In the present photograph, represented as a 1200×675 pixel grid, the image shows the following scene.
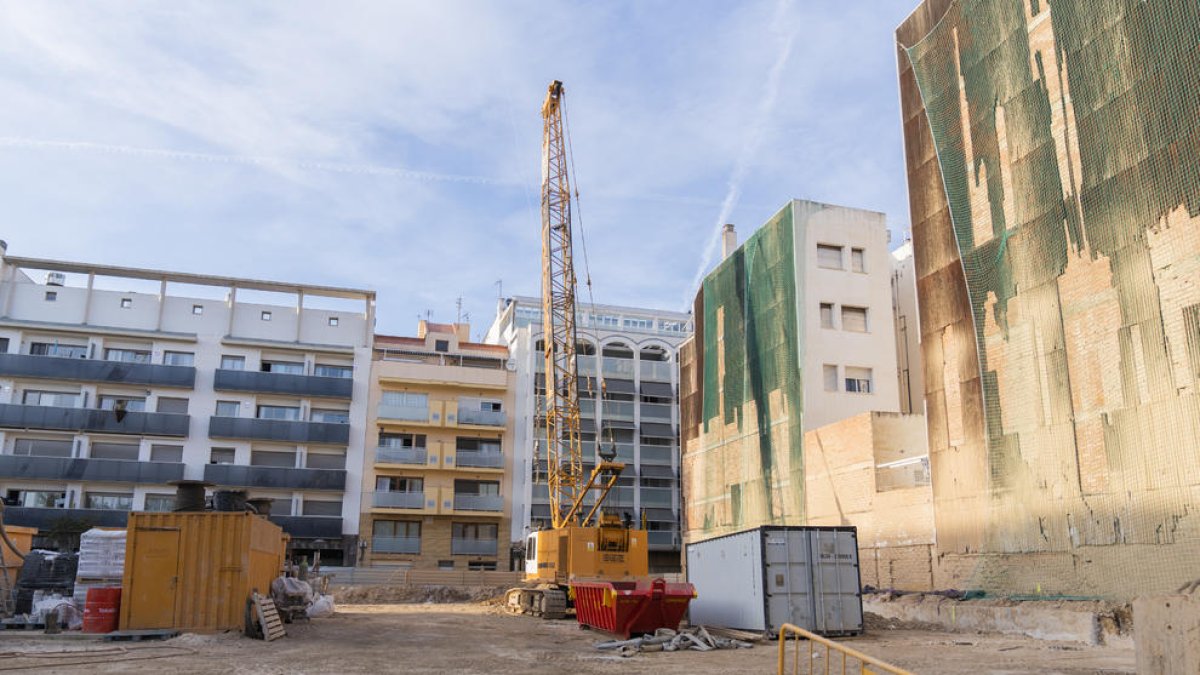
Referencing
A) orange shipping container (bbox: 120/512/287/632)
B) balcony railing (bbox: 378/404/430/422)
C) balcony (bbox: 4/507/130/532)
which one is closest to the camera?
orange shipping container (bbox: 120/512/287/632)

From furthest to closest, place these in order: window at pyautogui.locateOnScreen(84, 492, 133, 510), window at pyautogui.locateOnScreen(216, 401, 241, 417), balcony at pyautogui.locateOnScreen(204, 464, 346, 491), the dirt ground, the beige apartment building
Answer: the beige apartment building → window at pyautogui.locateOnScreen(216, 401, 241, 417) → balcony at pyautogui.locateOnScreen(204, 464, 346, 491) → window at pyautogui.locateOnScreen(84, 492, 133, 510) → the dirt ground

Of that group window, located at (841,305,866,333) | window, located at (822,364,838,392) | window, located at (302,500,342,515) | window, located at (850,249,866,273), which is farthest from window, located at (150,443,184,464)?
window, located at (850,249,866,273)

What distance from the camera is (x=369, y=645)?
71.0ft

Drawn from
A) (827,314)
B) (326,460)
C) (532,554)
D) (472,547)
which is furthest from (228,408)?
(827,314)

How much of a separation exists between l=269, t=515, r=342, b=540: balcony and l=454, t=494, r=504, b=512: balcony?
312 inches

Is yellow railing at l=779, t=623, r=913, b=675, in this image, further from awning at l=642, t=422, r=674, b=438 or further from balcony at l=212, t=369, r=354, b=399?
awning at l=642, t=422, r=674, b=438

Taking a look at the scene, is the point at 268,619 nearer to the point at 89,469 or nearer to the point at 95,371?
the point at 89,469

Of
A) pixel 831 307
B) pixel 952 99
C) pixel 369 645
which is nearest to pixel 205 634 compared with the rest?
pixel 369 645

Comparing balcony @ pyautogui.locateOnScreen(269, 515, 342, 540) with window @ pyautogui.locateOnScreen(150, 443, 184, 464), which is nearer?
balcony @ pyautogui.locateOnScreen(269, 515, 342, 540)

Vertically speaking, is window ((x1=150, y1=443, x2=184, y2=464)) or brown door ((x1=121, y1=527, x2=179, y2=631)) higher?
window ((x1=150, y1=443, x2=184, y2=464))

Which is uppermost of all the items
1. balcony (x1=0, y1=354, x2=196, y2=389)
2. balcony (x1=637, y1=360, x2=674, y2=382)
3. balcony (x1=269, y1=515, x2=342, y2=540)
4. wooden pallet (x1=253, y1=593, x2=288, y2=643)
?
balcony (x1=637, y1=360, x2=674, y2=382)

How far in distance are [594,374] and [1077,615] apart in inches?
1977

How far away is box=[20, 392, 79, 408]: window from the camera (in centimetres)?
5888

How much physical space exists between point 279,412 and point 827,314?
38.0 meters
